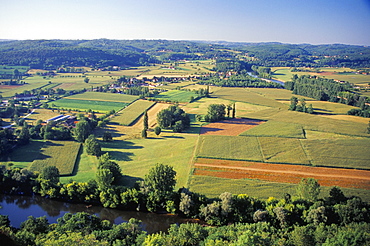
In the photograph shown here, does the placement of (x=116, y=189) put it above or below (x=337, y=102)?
below

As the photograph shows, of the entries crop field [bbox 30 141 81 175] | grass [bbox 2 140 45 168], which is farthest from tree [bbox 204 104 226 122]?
grass [bbox 2 140 45 168]

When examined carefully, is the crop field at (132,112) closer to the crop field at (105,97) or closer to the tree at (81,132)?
the crop field at (105,97)

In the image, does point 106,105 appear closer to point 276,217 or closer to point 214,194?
point 214,194

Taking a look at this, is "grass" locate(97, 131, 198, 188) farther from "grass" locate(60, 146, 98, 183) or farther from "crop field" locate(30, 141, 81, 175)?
"crop field" locate(30, 141, 81, 175)

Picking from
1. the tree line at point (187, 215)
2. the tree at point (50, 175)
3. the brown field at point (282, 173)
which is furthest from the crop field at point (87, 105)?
the brown field at point (282, 173)

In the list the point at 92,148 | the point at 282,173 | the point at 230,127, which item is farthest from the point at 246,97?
the point at 92,148

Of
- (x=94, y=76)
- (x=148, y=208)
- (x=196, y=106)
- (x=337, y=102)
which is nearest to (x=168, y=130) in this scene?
(x=196, y=106)

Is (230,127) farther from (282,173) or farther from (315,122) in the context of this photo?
(282,173)
